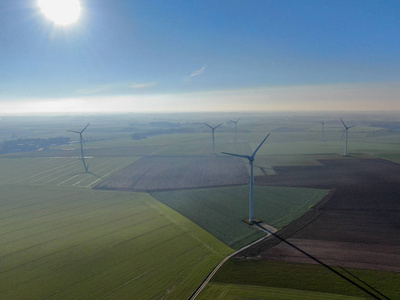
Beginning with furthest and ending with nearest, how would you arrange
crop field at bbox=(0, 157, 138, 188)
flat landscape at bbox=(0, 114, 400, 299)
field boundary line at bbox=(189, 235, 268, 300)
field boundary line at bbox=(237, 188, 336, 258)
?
crop field at bbox=(0, 157, 138, 188) < field boundary line at bbox=(237, 188, 336, 258) < flat landscape at bbox=(0, 114, 400, 299) < field boundary line at bbox=(189, 235, 268, 300)

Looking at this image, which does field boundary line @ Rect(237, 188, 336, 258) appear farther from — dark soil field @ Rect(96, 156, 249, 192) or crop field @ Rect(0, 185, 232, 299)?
dark soil field @ Rect(96, 156, 249, 192)

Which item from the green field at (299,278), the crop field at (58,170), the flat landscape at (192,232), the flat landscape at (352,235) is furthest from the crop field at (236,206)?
the crop field at (58,170)

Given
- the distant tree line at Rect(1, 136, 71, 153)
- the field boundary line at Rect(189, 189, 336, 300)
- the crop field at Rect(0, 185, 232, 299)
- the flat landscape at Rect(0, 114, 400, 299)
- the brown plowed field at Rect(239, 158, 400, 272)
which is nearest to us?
the crop field at Rect(0, 185, 232, 299)

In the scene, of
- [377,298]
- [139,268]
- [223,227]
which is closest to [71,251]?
[139,268]

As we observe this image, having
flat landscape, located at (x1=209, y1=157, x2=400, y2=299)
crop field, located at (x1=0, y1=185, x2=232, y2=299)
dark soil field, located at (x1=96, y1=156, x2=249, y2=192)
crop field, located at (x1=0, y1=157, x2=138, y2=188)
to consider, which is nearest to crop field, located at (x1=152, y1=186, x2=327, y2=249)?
crop field, located at (x1=0, y1=185, x2=232, y2=299)

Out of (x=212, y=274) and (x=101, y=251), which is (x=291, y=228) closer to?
(x=212, y=274)

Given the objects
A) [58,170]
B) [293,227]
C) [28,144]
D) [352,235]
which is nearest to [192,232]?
[293,227]

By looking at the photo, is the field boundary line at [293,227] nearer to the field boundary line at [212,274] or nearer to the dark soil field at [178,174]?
the field boundary line at [212,274]
